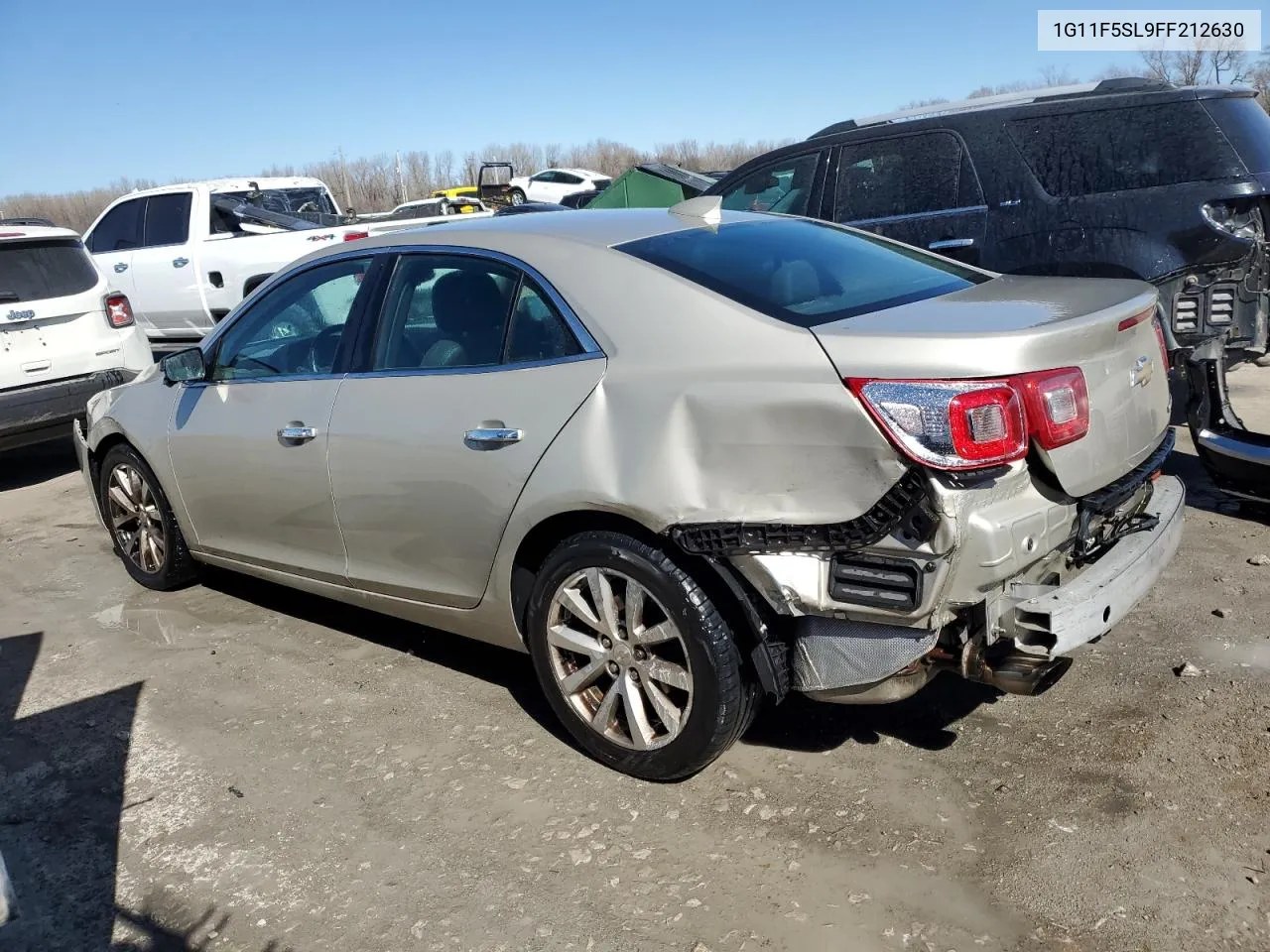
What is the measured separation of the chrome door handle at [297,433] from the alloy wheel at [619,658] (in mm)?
1256

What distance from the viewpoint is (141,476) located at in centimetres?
500

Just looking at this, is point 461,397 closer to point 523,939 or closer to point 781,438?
point 781,438

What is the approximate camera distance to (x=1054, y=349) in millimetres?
2738

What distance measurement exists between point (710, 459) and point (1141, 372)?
1.34 meters

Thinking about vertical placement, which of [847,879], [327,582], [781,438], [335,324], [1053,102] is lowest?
[847,879]

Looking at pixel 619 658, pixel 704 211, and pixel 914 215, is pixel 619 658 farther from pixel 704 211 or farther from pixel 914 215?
pixel 914 215

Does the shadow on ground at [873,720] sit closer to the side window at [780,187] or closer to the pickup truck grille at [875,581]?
the pickup truck grille at [875,581]

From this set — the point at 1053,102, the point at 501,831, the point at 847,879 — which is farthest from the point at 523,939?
the point at 1053,102

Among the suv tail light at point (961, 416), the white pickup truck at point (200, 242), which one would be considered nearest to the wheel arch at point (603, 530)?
the suv tail light at point (961, 416)

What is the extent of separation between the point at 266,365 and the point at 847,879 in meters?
2.97

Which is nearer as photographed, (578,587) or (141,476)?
(578,587)

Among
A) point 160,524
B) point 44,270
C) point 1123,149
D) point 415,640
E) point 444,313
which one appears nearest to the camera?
point 444,313

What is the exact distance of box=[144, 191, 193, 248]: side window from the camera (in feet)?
35.9

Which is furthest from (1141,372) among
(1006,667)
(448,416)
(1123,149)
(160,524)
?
(160,524)
